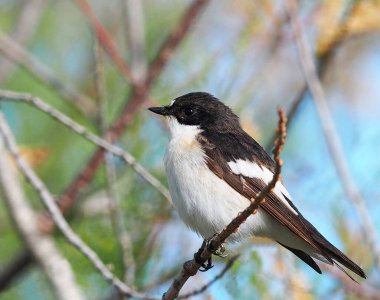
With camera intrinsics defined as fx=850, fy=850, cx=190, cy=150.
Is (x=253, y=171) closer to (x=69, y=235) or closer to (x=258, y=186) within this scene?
(x=258, y=186)

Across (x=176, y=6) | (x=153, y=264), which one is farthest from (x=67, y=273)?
(x=176, y=6)

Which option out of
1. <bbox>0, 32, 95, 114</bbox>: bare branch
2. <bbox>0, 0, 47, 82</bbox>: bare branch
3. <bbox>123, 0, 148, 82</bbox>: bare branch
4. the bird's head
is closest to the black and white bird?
the bird's head

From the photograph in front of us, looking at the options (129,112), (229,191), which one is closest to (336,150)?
(229,191)

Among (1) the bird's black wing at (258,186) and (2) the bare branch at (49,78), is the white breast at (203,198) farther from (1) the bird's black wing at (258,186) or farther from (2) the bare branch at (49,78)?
(2) the bare branch at (49,78)

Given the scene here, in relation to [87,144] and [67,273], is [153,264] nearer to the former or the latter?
[67,273]

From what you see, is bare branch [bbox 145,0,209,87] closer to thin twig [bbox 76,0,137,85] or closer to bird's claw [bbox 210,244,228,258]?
thin twig [bbox 76,0,137,85]

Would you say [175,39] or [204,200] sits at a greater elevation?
[175,39]

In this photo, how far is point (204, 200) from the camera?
3.91 m

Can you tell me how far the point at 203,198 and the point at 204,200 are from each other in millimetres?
11

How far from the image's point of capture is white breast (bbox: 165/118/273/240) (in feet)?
12.8

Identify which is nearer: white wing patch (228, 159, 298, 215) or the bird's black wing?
the bird's black wing

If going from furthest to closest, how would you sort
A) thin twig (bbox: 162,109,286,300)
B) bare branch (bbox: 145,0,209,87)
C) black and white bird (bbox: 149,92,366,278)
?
bare branch (bbox: 145,0,209,87)
black and white bird (bbox: 149,92,366,278)
thin twig (bbox: 162,109,286,300)

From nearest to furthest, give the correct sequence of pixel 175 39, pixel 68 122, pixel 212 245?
1. pixel 212 245
2. pixel 68 122
3. pixel 175 39

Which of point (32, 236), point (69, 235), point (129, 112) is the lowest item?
point (32, 236)
